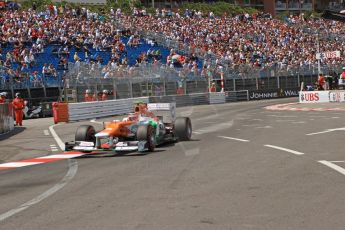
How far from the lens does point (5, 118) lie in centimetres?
2120

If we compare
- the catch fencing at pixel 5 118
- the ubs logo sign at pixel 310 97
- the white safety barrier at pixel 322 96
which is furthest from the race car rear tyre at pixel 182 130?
the ubs logo sign at pixel 310 97

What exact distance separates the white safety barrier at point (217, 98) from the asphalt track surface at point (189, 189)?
2870 cm

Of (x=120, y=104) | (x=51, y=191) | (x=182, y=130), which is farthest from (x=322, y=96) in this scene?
(x=51, y=191)

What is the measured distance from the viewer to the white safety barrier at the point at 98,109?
93.4 ft

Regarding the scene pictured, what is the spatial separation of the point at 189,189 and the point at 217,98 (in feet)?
116

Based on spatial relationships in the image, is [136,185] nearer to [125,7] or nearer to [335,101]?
[335,101]

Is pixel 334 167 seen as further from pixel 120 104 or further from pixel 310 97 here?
pixel 310 97

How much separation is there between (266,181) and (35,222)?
333 cm

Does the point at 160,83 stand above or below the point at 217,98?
above

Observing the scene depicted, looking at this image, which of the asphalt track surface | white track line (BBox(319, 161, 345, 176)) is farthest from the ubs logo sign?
white track line (BBox(319, 161, 345, 176))

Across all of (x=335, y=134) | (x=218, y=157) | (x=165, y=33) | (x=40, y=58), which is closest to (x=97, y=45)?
(x=40, y=58)

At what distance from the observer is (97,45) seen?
137ft

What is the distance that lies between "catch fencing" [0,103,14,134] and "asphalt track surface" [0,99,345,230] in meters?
7.59

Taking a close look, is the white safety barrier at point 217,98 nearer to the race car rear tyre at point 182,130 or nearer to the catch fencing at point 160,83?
the catch fencing at point 160,83
